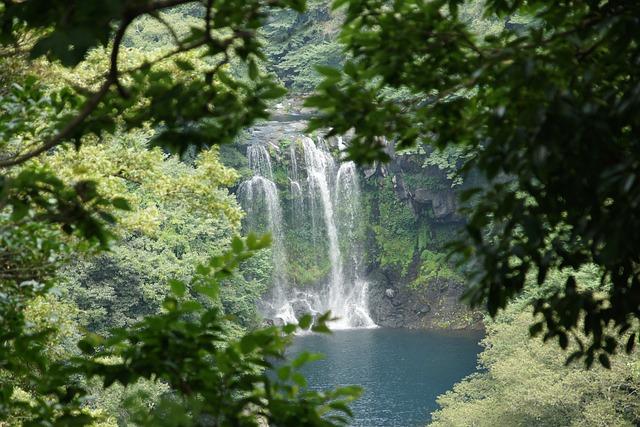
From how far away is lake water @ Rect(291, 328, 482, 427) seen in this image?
1766 centimetres

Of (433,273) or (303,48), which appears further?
(303,48)

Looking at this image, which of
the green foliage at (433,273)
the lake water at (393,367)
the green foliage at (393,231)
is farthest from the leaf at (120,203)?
the green foliage at (393,231)

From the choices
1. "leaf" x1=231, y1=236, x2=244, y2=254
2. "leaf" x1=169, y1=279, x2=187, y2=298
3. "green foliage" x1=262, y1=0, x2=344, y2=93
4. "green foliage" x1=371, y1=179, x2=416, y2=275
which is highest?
"green foliage" x1=262, y1=0, x2=344, y2=93

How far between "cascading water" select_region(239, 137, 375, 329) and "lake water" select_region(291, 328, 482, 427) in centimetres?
237

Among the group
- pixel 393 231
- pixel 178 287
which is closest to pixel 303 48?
pixel 393 231

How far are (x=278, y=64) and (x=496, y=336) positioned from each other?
20160mm

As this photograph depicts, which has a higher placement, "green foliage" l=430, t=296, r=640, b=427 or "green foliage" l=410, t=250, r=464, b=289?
"green foliage" l=410, t=250, r=464, b=289

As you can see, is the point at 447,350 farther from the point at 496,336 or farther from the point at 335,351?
the point at 496,336

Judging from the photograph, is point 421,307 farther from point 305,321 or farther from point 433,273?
point 305,321

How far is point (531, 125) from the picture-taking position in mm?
1804

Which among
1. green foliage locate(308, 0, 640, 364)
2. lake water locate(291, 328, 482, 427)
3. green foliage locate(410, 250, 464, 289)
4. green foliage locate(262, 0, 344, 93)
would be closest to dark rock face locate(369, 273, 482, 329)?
green foliage locate(410, 250, 464, 289)

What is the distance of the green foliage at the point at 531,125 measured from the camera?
1.82 metres

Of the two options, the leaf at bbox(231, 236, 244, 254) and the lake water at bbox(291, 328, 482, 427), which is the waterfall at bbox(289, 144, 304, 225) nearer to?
the lake water at bbox(291, 328, 482, 427)

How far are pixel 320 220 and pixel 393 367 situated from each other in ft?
29.3
